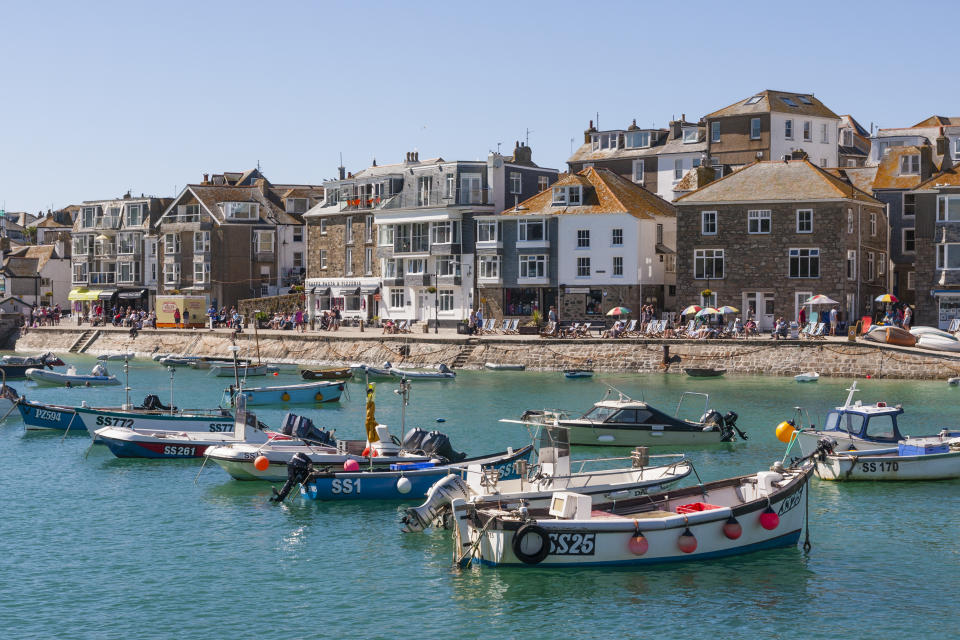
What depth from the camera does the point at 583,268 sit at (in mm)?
81250

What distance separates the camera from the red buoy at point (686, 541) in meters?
26.0

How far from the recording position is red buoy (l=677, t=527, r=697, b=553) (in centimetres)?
2605

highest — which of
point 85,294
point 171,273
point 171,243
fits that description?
point 171,243

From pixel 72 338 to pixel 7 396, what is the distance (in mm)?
46969

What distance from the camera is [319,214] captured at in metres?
101

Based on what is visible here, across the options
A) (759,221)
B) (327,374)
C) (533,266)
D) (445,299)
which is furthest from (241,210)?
(759,221)

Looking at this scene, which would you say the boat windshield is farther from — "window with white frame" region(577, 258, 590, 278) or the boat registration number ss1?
"window with white frame" region(577, 258, 590, 278)

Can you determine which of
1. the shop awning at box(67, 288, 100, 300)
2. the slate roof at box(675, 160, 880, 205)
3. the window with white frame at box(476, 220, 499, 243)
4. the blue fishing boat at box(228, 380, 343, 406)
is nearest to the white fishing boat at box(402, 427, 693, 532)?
the blue fishing boat at box(228, 380, 343, 406)

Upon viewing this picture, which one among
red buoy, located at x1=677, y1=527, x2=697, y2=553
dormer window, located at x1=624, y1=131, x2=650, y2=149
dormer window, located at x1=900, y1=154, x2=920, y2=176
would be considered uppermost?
dormer window, located at x1=624, y1=131, x2=650, y2=149

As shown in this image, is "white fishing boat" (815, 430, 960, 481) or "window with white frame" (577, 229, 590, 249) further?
"window with white frame" (577, 229, 590, 249)

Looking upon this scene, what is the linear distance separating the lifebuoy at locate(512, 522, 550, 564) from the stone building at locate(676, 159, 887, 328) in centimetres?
5279

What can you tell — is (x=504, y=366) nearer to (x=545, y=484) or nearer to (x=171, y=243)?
(x=545, y=484)

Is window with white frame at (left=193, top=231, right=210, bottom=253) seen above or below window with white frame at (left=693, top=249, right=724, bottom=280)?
above

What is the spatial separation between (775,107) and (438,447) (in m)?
67.6
